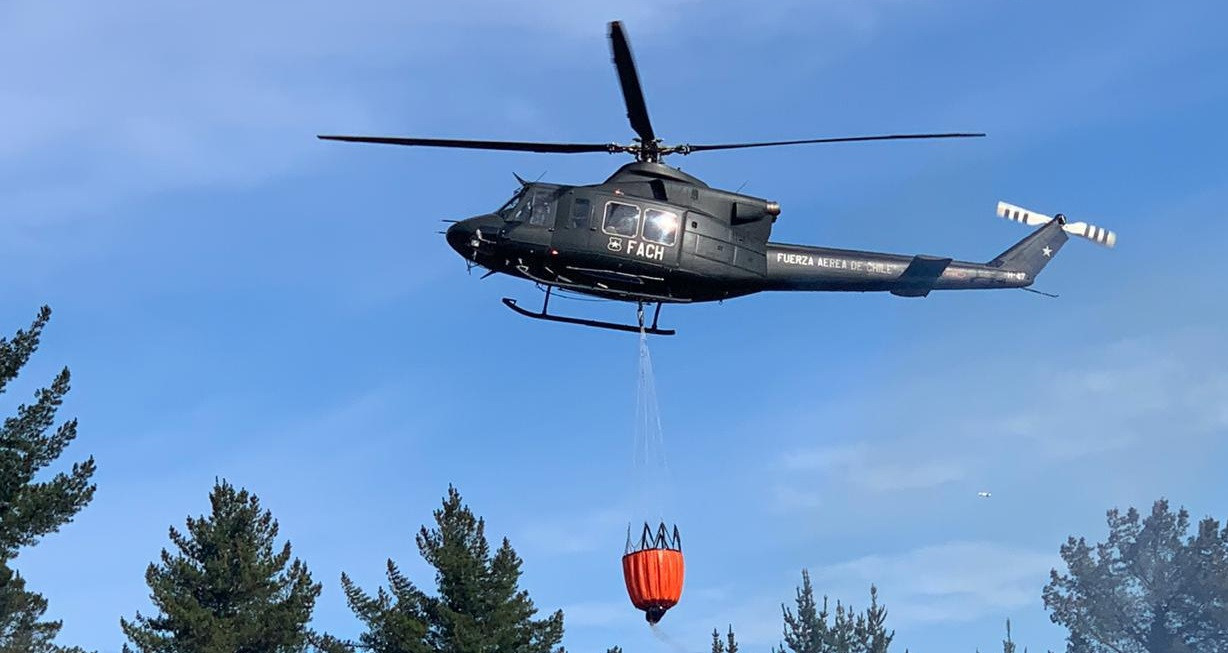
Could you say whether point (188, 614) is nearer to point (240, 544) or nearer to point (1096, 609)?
point (240, 544)

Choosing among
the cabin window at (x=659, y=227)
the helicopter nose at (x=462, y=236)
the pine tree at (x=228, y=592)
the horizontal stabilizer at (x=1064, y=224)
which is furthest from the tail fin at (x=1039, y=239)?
the pine tree at (x=228, y=592)

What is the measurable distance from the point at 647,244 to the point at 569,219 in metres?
1.87

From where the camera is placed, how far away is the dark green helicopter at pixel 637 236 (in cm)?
3612

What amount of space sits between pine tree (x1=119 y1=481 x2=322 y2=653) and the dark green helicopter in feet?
77.9

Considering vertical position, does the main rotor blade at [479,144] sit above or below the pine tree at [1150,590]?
below

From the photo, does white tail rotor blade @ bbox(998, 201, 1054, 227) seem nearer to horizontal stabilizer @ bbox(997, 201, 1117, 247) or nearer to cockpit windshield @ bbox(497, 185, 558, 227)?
horizontal stabilizer @ bbox(997, 201, 1117, 247)

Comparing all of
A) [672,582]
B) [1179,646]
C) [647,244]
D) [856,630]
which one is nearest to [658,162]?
[647,244]

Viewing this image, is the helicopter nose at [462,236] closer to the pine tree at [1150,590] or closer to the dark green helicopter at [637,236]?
the dark green helicopter at [637,236]

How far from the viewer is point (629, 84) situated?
3462 cm

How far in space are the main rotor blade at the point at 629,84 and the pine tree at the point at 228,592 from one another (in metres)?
26.8

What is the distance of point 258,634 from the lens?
5547 centimetres

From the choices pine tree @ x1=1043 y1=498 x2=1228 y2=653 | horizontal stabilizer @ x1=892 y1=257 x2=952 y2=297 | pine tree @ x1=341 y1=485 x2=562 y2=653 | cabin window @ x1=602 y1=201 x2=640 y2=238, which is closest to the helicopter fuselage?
cabin window @ x1=602 y1=201 x2=640 y2=238

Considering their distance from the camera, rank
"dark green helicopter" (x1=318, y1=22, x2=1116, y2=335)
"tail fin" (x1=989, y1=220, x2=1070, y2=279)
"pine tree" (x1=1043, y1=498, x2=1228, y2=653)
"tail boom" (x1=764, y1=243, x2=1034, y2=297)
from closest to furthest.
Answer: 1. "dark green helicopter" (x1=318, y1=22, x2=1116, y2=335)
2. "tail boom" (x1=764, y1=243, x2=1034, y2=297)
3. "tail fin" (x1=989, y1=220, x2=1070, y2=279)
4. "pine tree" (x1=1043, y1=498, x2=1228, y2=653)

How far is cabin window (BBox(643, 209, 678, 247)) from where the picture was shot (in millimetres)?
36281
